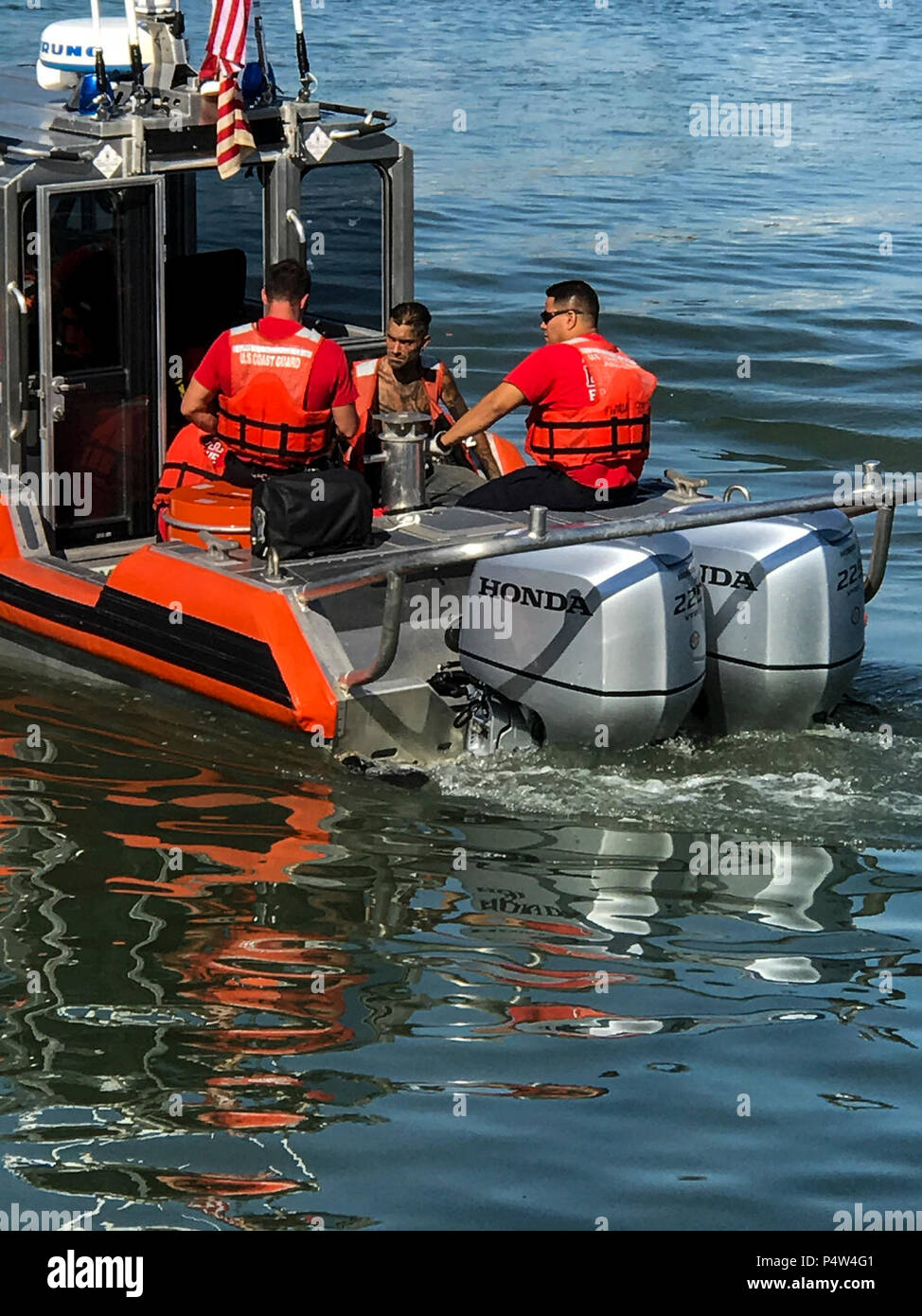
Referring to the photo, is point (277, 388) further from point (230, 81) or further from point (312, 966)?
point (312, 966)

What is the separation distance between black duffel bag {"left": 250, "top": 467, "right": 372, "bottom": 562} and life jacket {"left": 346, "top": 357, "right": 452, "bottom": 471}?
65cm

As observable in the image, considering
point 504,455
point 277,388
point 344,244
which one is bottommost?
point 504,455

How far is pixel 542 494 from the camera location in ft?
22.4

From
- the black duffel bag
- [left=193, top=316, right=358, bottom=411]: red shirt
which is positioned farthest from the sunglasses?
the black duffel bag

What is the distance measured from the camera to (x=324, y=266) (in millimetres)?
7691

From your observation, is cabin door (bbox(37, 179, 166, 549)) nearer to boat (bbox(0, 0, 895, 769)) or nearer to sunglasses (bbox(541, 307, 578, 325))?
boat (bbox(0, 0, 895, 769))

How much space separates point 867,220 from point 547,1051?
1249 centimetres

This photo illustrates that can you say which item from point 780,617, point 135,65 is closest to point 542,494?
point 780,617

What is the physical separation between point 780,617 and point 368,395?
1.84 meters

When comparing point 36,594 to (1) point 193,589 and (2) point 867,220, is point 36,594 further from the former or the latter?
(2) point 867,220

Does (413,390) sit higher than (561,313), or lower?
lower

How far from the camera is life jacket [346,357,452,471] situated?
731 cm

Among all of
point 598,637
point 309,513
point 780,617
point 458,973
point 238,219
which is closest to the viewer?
point 458,973

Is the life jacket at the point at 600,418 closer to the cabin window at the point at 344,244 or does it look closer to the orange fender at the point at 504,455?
the orange fender at the point at 504,455
